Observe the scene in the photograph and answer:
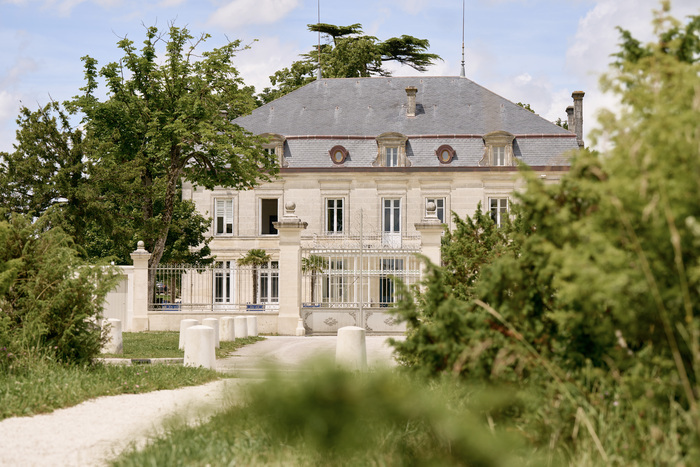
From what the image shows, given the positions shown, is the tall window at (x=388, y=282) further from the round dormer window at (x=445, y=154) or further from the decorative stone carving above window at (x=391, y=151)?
the round dormer window at (x=445, y=154)

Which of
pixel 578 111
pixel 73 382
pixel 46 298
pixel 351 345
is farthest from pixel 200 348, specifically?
pixel 578 111

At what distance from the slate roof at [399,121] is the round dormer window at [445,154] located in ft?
0.91

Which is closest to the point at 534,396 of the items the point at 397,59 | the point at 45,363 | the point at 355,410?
the point at 355,410

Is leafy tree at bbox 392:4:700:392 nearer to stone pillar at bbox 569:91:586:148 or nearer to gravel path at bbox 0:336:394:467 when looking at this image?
gravel path at bbox 0:336:394:467

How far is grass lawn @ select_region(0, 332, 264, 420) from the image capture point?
8.24 meters

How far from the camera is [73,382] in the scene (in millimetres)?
9156

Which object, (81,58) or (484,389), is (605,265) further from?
(81,58)

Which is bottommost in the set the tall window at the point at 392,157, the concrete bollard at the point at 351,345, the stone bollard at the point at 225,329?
the stone bollard at the point at 225,329

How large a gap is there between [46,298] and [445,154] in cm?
2821

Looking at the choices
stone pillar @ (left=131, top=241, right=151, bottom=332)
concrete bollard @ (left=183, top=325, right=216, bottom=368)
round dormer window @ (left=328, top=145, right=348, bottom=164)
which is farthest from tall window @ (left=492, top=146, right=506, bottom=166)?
concrete bollard @ (left=183, top=325, right=216, bottom=368)

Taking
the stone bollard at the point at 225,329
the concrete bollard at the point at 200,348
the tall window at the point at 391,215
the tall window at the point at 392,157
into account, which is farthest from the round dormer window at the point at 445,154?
the concrete bollard at the point at 200,348

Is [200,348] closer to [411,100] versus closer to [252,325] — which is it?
[252,325]

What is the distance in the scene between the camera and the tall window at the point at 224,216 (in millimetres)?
37344

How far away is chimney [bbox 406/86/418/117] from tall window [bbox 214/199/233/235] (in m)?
9.98
